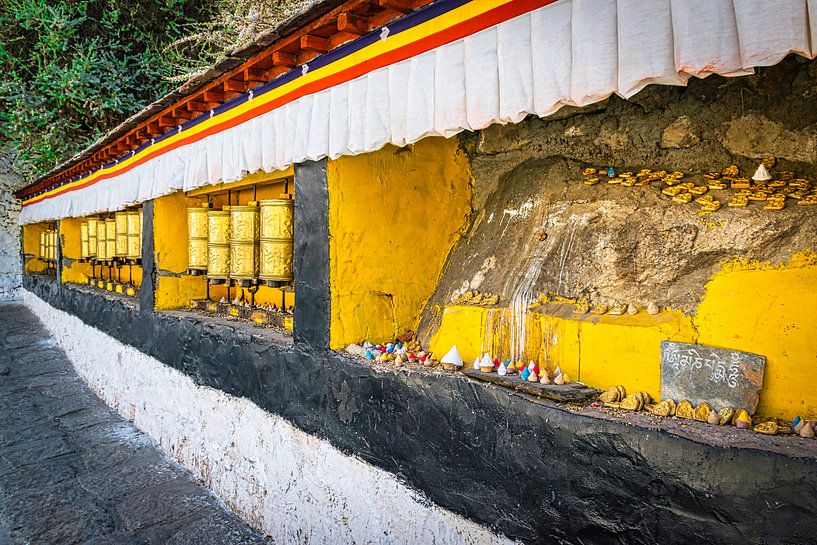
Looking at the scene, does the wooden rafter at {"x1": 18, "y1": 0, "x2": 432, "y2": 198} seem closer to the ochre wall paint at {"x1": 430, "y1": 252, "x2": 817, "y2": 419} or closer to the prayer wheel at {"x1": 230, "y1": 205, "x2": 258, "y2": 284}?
the prayer wheel at {"x1": 230, "y1": 205, "x2": 258, "y2": 284}

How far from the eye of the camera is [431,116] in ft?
8.13

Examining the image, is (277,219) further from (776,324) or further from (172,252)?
(776,324)

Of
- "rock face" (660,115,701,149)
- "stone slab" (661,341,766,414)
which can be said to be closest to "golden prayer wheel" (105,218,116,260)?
"rock face" (660,115,701,149)

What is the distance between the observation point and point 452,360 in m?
2.94

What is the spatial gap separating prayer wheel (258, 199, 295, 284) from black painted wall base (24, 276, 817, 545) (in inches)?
23.4

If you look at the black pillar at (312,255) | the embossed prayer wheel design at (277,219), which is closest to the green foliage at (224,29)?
the embossed prayer wheel design at (277,219)

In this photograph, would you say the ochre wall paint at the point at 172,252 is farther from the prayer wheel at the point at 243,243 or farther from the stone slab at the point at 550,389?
the stone slab at the point at 550,389

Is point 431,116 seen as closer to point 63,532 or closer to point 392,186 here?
point 392,186

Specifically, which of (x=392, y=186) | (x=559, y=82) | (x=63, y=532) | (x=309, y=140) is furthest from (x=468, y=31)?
(x=63, y=532)

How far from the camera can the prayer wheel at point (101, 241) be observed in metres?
8.54

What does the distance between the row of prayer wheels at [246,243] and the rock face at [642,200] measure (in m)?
1.45

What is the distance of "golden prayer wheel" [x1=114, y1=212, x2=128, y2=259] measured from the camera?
754 cm

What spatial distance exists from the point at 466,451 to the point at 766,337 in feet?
4.49

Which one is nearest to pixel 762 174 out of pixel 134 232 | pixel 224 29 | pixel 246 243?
pixel 246 243
